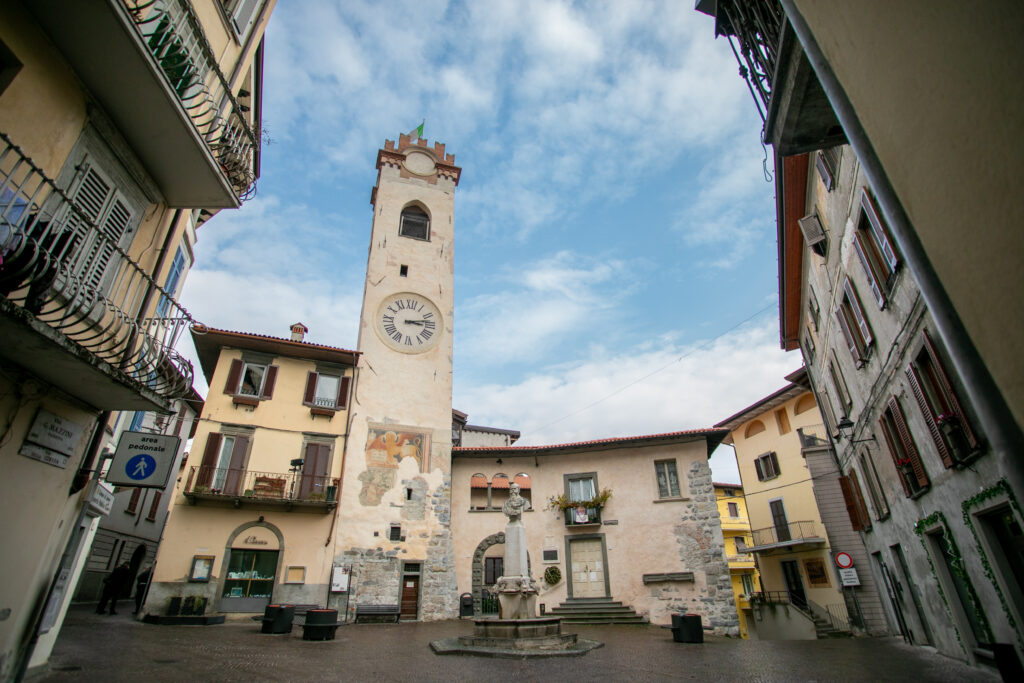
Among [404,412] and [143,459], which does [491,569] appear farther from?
[143,459]

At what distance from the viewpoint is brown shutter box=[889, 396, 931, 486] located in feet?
28.5

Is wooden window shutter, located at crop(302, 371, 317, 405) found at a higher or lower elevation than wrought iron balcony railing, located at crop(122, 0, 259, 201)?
higher

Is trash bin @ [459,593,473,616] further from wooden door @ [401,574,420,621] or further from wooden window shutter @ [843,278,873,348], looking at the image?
wooden window shutter @ [843,278,873,348]

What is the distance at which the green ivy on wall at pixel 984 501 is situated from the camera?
604cm

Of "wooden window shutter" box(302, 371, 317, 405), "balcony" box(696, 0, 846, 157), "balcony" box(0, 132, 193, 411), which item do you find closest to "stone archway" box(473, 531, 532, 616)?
"wooden window shutter" box(302, 371, 317, 405)

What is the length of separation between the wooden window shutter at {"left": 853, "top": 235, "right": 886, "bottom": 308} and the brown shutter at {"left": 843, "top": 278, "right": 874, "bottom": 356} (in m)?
A: 0.95

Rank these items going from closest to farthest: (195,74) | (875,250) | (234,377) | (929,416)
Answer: (195,74)
(929,416)
(875,250)
(234,377)

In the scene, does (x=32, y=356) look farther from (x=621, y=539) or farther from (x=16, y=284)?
(x=621, y=539)

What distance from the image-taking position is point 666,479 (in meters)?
20.3

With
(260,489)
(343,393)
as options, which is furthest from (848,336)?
(260,489)

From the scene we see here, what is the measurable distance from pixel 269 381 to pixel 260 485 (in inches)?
156

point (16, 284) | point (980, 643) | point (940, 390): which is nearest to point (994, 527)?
point (940, 390)

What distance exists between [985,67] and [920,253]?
1239 mm

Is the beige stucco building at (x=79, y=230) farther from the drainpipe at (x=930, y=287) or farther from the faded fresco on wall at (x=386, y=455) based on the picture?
the faded fresco on wall at (x=386, y=455)
